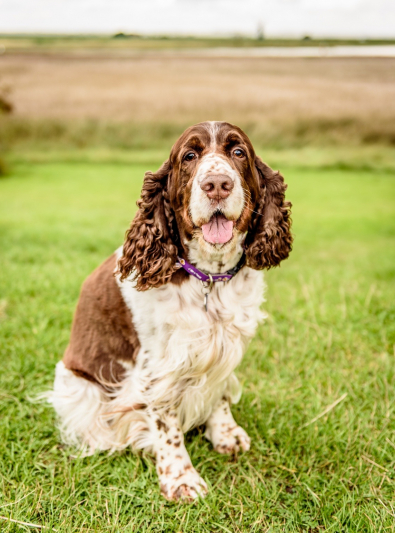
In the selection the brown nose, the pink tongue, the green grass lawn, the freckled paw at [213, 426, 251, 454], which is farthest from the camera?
the freckled paw at [213, 426, 251, 454]

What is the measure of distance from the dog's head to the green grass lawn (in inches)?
41.8

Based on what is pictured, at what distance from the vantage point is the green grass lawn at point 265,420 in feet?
7.28

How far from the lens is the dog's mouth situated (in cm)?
210

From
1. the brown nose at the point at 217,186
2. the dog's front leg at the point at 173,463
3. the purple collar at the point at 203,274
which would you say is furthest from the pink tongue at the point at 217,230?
the dog's front leg at the point at 173,463

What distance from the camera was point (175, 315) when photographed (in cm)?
232

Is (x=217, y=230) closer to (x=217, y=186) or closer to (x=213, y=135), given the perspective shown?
(x=217, y=186)

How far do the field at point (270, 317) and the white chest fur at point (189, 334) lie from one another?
1.42 feet

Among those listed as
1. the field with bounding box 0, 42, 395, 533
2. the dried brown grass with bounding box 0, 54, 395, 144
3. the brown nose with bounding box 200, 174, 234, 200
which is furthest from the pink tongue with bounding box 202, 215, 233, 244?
the dried brown grass with bounding box 0, 54, 395, 144

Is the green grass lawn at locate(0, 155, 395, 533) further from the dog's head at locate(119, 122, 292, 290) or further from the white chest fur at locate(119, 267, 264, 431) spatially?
the dog's head at locate(119, 122, 292, 290)

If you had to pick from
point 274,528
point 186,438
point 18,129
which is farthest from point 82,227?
point 18,129

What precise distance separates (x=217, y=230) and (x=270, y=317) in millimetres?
2245

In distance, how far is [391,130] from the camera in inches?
434

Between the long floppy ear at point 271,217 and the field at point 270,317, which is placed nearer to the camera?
the field at point 270,317

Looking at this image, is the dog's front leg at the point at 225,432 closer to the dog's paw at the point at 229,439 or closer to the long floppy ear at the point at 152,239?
the dog's paw at the point at 229,439
